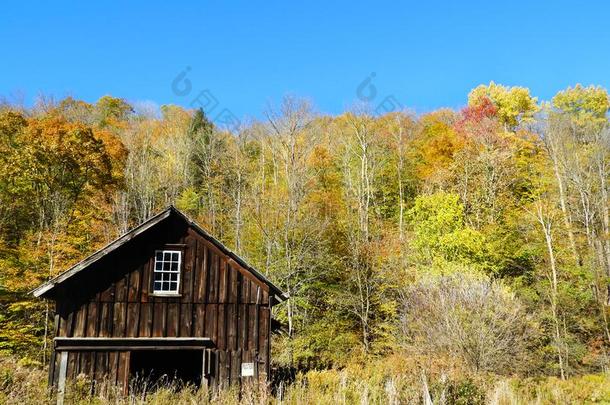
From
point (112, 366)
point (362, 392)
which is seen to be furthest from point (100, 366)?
point (362, 392)

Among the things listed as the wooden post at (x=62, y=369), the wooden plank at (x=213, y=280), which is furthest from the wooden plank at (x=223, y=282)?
the wooden post at (x=62, y=369)

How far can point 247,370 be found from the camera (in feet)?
52.2

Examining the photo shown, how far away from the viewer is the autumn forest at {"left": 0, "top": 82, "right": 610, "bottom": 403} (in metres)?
18.5

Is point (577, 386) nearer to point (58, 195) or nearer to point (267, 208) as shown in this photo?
point (267, 208)

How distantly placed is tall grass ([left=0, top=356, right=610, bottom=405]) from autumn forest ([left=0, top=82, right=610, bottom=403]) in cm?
11

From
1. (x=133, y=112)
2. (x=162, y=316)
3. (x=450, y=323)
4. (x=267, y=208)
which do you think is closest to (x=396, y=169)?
(x=267, y=208)

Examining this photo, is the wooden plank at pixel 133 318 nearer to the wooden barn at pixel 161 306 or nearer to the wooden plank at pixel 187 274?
the wooden barn at pixel 161 306

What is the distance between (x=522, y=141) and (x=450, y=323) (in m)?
23.8

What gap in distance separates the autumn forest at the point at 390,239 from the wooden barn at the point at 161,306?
5.33 feet

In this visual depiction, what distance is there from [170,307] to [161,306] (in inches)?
11.4

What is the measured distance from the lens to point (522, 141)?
3747cm

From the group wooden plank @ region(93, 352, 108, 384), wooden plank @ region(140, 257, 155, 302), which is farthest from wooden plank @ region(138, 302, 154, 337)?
wooden plank @ region(93, 352, 108, 384)

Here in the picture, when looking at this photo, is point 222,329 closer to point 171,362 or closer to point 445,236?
point 171,362

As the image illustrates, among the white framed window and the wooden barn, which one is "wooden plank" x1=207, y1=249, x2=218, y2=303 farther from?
the white framed window
